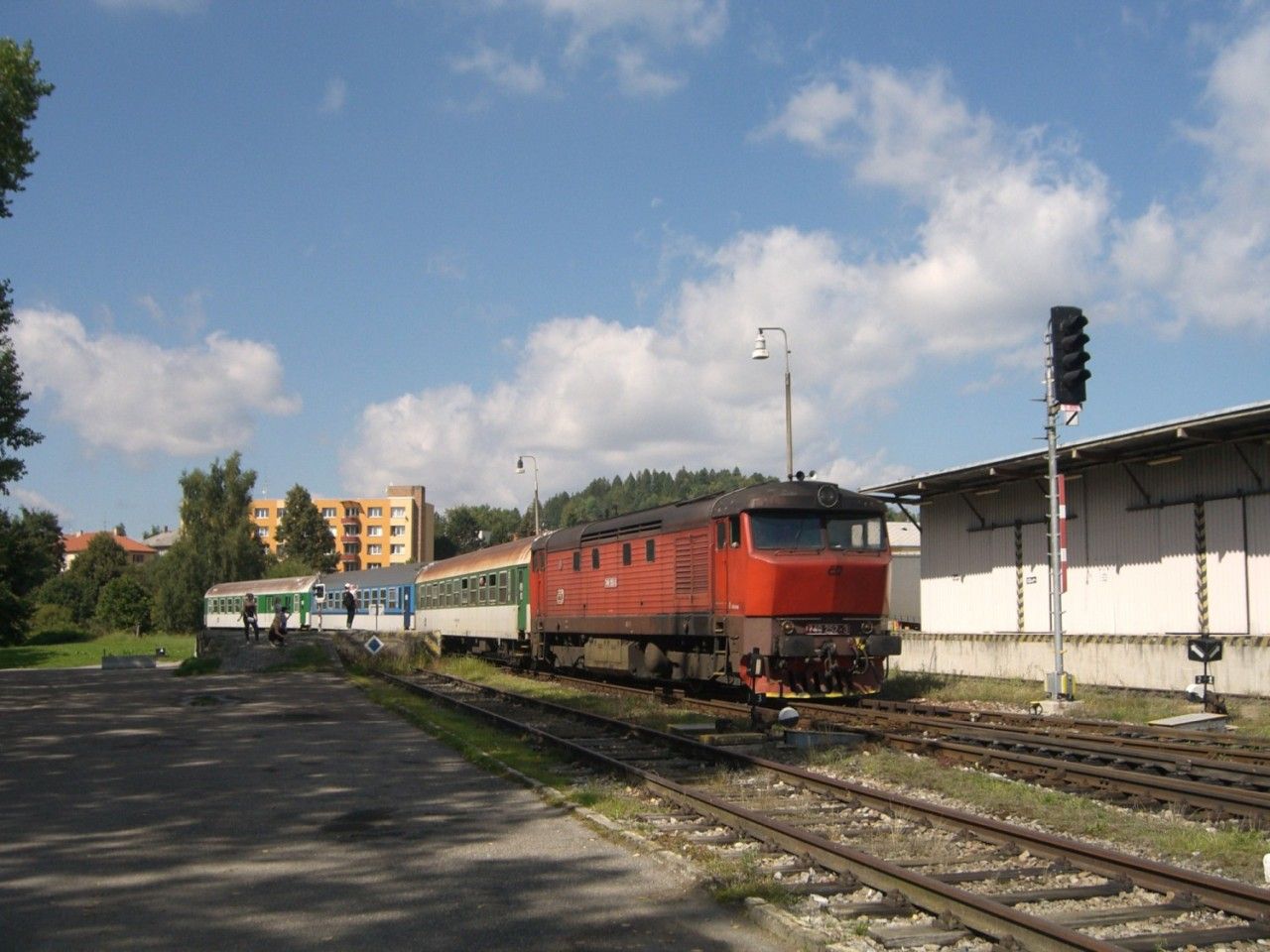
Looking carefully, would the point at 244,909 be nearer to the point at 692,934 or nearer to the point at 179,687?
the point at 692,934

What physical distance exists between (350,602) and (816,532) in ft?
95.3

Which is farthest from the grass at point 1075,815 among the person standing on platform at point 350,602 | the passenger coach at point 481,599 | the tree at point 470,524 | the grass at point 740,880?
the tree at point 470,524

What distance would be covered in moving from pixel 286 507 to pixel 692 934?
123 m

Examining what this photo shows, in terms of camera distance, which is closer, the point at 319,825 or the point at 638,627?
the point at 319,825

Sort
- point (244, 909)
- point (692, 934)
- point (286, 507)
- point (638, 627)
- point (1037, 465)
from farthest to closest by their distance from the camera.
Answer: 1. point (286, 507)
2. point (1037, 465)
3. point (638, 627)
4. point (244, 909)
5. point (692, 934)

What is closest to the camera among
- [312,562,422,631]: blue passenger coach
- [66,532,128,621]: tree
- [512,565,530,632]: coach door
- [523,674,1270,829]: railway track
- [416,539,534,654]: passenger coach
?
[523,674,1270,829]: railway track

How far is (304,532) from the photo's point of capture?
404 feet

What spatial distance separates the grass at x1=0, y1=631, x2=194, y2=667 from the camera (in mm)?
50638

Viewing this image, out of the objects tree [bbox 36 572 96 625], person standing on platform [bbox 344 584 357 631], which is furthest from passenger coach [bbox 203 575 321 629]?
tree [bbox 36 572 96 625]

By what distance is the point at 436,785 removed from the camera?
11391 millimetres

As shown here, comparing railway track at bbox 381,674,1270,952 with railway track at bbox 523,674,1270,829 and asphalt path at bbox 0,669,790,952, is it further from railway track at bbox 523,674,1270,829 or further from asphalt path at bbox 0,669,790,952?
railway track at bbox 523,674,1270,829

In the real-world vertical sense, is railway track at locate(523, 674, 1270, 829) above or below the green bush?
above

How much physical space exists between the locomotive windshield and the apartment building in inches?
4775

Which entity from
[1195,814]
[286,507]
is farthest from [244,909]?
[286,507]
